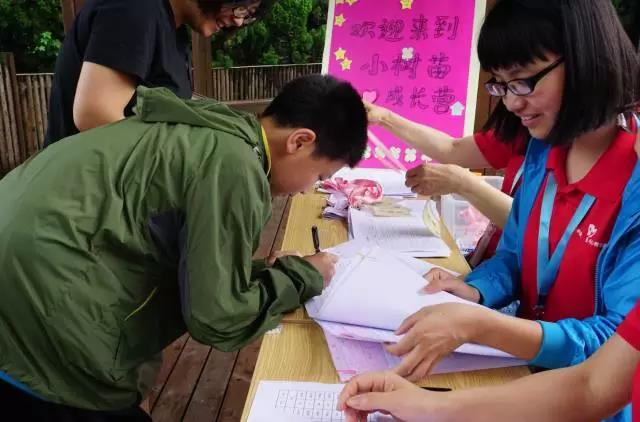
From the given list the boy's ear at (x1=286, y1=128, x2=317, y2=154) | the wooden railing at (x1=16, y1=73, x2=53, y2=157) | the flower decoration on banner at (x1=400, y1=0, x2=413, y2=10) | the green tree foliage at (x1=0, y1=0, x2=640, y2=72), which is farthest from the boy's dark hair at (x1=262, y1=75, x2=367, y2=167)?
the wooden railing at (x1=16, y1=73, x2=53, y2=157)

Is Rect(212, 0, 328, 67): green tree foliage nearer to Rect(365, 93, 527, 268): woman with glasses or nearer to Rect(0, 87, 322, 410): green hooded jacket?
Rect(365, 93, 527, 268): woman with glasses

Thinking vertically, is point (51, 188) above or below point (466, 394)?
above

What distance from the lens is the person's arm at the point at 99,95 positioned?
1528mm

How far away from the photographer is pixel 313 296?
1.23 metres

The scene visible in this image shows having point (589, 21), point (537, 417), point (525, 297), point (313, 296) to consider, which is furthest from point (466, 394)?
point (589, 21)

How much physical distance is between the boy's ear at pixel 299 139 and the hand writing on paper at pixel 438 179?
60cm

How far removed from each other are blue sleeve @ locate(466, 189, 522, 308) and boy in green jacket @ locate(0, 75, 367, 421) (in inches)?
19.2

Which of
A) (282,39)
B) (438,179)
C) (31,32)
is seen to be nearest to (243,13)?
(438,179)

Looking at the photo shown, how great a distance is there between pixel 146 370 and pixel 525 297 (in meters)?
0.92

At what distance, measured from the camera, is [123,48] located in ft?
5.02

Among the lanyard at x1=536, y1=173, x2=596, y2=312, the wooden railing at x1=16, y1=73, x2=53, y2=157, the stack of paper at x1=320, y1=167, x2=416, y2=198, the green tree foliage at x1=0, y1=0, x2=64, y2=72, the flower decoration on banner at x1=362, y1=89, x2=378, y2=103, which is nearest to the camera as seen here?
the lanyard at x1=536, y1=173, x2=596, y2=312

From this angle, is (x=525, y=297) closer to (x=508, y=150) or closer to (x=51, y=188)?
A: (x=508, y=150)

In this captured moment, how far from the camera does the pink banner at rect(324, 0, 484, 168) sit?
2.33 m

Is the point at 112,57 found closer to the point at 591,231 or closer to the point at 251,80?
the point at 591,231
